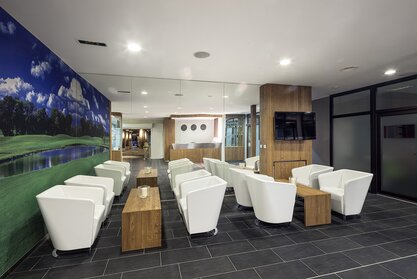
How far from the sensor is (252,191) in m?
3.56

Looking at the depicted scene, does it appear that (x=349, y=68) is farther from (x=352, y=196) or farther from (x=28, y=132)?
(x=28, y=132)

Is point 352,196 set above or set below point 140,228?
above

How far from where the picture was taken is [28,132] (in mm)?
2680

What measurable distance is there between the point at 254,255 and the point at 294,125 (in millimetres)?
3464

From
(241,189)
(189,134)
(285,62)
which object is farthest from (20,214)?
(189,134)

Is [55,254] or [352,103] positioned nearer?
[55,254]

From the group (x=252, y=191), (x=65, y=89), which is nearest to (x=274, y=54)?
(x=252, y=191)

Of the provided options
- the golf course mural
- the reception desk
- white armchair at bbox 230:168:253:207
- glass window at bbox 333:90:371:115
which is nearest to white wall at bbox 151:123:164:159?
the reception desk

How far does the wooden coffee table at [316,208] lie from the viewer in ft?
11.5

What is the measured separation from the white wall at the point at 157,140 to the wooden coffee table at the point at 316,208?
37.6 feet

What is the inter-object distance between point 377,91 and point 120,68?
6.06m

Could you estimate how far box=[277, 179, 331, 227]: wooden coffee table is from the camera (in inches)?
138

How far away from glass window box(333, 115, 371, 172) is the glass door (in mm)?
356

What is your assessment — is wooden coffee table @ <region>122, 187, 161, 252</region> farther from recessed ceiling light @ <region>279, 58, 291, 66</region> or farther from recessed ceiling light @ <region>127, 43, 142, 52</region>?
recessed ceiling light @ <region>279, 58, 291, 66</region>
